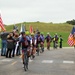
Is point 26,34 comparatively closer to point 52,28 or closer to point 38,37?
point 38,37

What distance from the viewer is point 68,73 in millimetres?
18547

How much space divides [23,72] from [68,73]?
6.74 ft

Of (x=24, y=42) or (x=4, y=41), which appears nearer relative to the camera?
(x=24, y=42)

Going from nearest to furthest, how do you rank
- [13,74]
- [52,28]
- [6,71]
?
[13,74] → [6,71] → [52,28]

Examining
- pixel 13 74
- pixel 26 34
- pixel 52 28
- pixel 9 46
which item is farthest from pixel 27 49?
pixel 52 28

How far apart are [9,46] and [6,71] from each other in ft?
29.6

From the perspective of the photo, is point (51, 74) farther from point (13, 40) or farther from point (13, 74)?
point (13, 40)

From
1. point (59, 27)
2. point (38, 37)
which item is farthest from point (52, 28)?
point (38, 37)

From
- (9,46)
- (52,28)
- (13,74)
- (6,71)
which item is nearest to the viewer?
(13,74)

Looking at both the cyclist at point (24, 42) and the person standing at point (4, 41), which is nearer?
the cyclist at point (24, 42)

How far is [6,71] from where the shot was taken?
1920 centimetres

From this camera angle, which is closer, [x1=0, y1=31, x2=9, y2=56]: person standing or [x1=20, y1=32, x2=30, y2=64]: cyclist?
[x1=20, y1=32, x2=30, y2=64]: cyclist

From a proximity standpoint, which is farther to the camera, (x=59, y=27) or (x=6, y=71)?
(x=59, y=27)

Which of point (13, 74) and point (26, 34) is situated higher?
point (26, 34)
